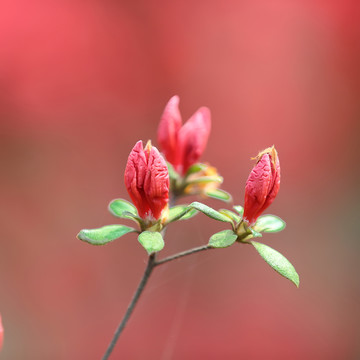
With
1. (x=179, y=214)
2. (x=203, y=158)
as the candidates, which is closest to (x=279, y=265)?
(x=179, y=214)

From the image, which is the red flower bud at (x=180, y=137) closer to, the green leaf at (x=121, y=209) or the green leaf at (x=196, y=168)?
the green leaf at (x=196, y=168)

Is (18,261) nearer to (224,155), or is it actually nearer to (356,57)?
(224,155)

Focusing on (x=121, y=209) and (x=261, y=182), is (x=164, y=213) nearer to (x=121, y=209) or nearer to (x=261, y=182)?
(x=121, y=209)

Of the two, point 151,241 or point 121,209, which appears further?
point 121,209

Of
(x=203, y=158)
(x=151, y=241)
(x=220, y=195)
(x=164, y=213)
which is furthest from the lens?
(x=203, y=158)

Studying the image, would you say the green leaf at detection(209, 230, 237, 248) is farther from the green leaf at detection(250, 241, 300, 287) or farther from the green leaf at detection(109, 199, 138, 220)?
the green leaf at detection(109, 199, 138, 220)

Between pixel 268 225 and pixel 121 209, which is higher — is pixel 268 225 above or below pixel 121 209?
above

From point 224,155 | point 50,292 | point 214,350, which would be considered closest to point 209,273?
point 214,350
